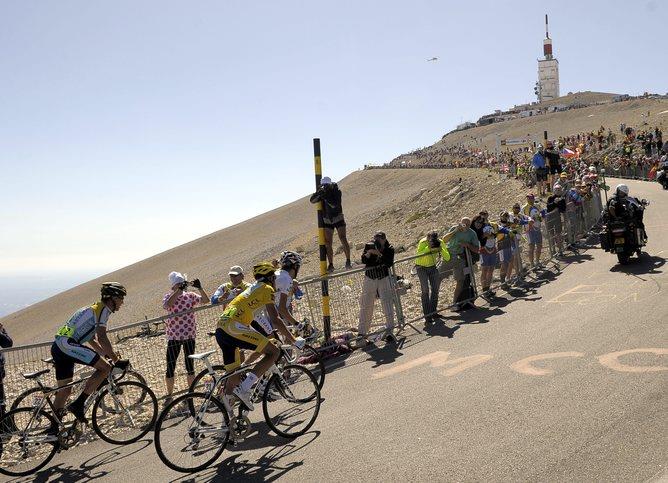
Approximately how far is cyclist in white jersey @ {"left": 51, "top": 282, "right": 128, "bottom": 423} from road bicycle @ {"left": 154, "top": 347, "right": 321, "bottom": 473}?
5.43 ft

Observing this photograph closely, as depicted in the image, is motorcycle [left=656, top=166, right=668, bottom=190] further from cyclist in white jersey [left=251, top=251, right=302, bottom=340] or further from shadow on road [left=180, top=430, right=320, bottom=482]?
shadow on road [left=180, top=430, right=320, bottom=482]

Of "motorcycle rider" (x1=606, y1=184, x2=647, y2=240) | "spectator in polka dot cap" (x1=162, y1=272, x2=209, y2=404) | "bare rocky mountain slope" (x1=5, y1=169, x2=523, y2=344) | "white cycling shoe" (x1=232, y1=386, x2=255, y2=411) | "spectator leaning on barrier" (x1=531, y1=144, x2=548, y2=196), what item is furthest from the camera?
"bare rocky mountain slope" (x1=5, y1=169, x2=523, y2=344)

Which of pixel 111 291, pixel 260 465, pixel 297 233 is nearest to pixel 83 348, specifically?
pixel 111 291

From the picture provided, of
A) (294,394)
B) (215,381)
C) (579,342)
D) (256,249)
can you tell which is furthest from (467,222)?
(256,249)

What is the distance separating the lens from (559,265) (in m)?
16.2

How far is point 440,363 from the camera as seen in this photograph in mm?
9172

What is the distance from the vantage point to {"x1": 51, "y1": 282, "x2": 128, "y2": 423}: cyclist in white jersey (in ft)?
24.9

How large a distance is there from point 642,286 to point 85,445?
1067 cm

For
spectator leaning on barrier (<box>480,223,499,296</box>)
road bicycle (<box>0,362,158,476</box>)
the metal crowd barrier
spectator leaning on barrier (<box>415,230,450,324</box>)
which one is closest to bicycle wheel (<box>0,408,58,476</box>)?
road bicycle (<box>0,362,158,476</box>)

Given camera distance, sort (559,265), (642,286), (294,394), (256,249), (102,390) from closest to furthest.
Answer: (294,394), (102,390), (642,286), (559,265), (256,249)

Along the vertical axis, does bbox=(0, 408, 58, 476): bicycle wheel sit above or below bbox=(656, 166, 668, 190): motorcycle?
below

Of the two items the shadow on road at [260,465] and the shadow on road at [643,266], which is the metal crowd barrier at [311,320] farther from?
the shadow on road at [260,465]

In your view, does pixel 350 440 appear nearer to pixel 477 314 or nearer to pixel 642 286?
pixel 477 314

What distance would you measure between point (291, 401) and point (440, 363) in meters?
2.87
